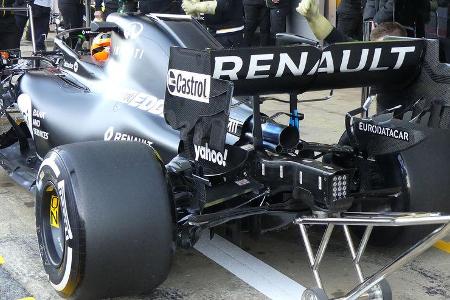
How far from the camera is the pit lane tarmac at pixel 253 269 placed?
13.2ft

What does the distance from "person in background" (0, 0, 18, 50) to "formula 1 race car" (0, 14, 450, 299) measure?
A: 4.51 metres

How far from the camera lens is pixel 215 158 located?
4.02 m

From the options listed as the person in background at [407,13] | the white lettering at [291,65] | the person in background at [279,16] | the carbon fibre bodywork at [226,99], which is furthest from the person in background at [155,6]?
the white lettering at [291,65]

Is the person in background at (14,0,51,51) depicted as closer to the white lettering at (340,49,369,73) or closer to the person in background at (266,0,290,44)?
the person in background at (266,0,290,44)

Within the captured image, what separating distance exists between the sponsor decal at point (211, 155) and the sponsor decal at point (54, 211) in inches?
30.3

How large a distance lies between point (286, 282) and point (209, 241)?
2.44ft

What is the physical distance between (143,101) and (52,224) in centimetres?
105

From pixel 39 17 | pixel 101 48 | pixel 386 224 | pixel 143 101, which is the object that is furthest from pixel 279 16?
pixel 386 224

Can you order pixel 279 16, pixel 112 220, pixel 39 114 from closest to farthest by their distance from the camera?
pixel 112 220 < pixel 39 114 < pixel 279 16

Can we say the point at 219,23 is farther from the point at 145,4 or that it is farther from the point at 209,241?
the point at 209,241

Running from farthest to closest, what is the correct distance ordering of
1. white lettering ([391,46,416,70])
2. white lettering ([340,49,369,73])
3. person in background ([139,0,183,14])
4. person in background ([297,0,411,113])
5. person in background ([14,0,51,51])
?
1. person in background ([14,0,51,51])
2. person in background ([139,0,183,14])
3. person in background ([297,0,411,113])
4. white lettering ([391,46,416,70])
5. white lettering ([340,49,369,73])

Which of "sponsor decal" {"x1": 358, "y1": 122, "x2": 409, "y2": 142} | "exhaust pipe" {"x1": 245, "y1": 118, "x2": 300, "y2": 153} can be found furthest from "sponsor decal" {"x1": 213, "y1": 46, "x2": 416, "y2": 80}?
"exhaust pipe" {"x1": 245, "y1": 118, "x2": 300, "y2": 153}

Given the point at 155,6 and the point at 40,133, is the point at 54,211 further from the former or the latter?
the point at 155,6

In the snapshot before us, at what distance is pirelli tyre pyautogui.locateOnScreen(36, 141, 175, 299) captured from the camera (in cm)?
345
